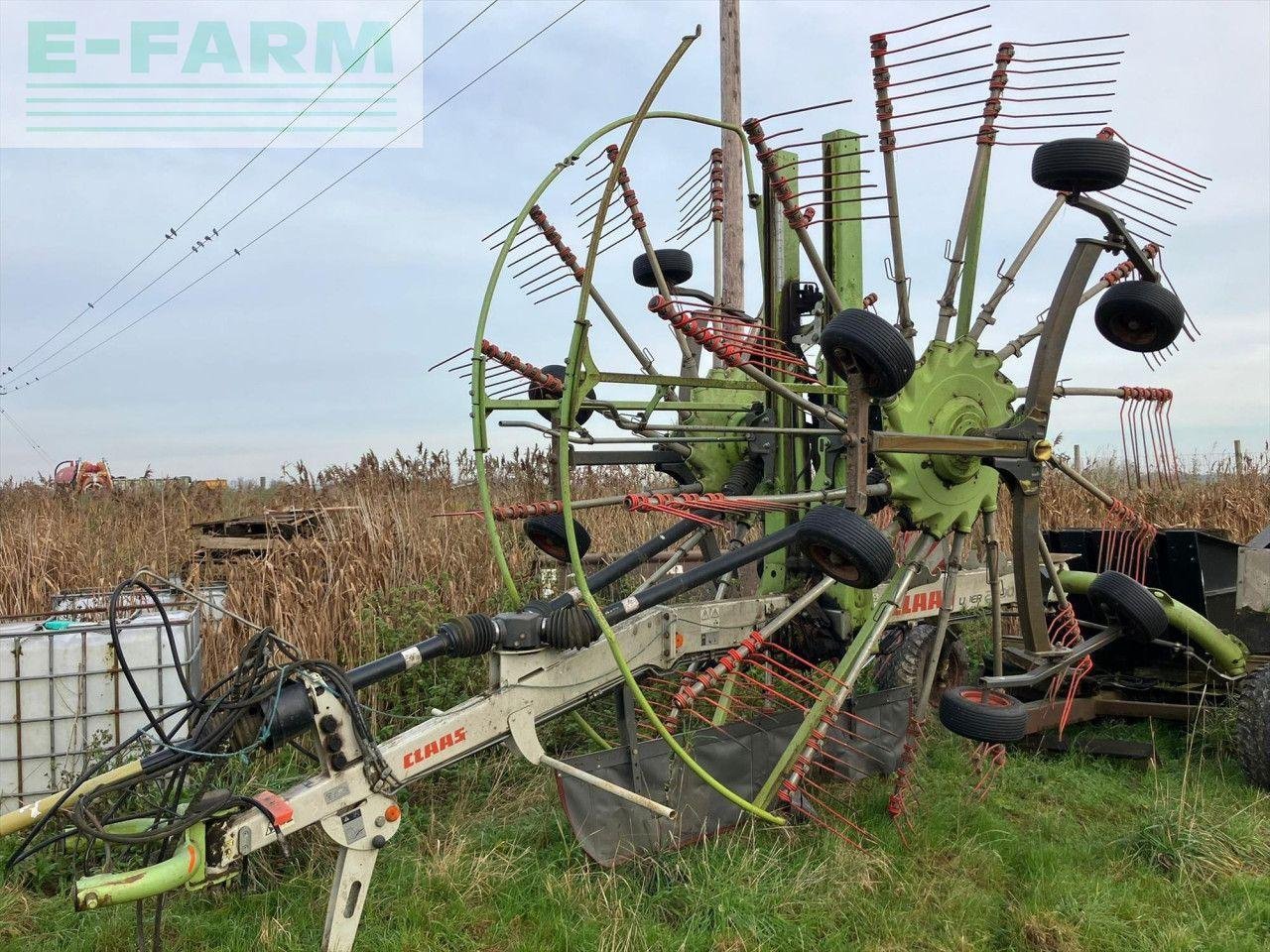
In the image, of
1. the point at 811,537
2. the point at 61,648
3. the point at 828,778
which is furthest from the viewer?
the point at 828,778

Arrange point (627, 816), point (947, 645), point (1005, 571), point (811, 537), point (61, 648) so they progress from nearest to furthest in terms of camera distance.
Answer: point (811, 537) → point (627, 816) → point (61, 648) → point (1005, 571) → point (947, 645)

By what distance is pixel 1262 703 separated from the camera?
5.27 m

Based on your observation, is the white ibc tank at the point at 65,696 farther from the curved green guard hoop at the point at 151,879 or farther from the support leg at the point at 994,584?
the support leg at the point at 994,584

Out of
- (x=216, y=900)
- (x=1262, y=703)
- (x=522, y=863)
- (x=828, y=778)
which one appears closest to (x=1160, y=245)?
(x=1262, y=703)

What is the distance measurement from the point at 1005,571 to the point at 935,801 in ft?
4.96

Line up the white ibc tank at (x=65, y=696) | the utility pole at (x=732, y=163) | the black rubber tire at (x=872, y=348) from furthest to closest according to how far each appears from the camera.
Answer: the utility pole at (x=732, y=163), the white ibc tank at (x=65, y=696), the black rubber tire at (x=872, y=348)

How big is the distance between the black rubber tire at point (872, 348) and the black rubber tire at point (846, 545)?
1.76 ft

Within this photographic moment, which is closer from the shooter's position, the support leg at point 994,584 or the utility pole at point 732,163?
the support leg at point 994,584

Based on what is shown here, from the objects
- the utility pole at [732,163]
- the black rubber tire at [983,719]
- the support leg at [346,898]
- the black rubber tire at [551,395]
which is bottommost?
the support leg at [346,898]

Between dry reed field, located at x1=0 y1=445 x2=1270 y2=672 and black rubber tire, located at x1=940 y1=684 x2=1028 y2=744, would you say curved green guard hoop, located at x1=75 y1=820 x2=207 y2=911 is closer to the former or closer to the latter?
dry reed field, located at x1=0 y1=445 x2=1270 y2=672

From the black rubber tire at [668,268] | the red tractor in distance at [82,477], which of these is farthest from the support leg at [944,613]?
the red tractor in distance at [82,477]

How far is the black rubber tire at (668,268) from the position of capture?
20.9 ft

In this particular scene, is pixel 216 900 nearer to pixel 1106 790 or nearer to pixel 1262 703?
pixel 1106 790

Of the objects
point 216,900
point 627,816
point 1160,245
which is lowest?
point 216,900
